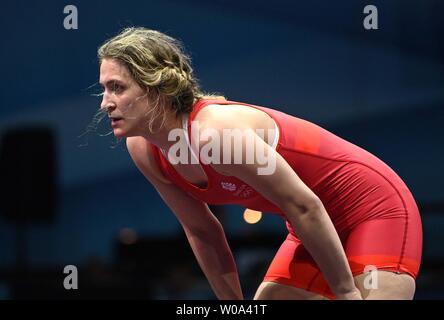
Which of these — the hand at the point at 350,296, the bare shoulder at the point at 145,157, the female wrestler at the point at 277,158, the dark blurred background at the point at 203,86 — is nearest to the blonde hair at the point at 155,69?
the female wrestler at the point at 277,158

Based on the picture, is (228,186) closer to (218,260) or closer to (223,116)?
(223,116)

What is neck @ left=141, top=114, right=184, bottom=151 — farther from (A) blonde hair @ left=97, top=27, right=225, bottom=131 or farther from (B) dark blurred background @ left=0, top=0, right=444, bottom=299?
(B) dark blurred background @ left=0, top=0, right=444, bottom=299

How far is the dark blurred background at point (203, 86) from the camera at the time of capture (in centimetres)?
259

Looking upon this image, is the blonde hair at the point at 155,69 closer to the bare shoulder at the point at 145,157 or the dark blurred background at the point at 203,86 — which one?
the bare shoulder at the point at 145,157

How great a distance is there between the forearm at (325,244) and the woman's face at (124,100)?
310 mm

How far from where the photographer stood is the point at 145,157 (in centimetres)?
154

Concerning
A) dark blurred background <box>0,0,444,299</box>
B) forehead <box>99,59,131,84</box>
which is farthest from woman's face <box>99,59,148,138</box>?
dark blurred background <box>0,0,444,299</box>

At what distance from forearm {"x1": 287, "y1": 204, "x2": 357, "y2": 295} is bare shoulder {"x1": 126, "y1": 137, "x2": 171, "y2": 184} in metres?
0.31

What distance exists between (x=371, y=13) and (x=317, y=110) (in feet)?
1.11

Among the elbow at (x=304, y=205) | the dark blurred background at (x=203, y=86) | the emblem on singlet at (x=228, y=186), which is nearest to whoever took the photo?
the elbow at (x=304, y=205)

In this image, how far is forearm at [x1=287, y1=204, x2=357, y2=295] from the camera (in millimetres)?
1305

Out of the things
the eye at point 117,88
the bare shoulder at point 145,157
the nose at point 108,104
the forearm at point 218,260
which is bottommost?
the forearm at point 218,260
